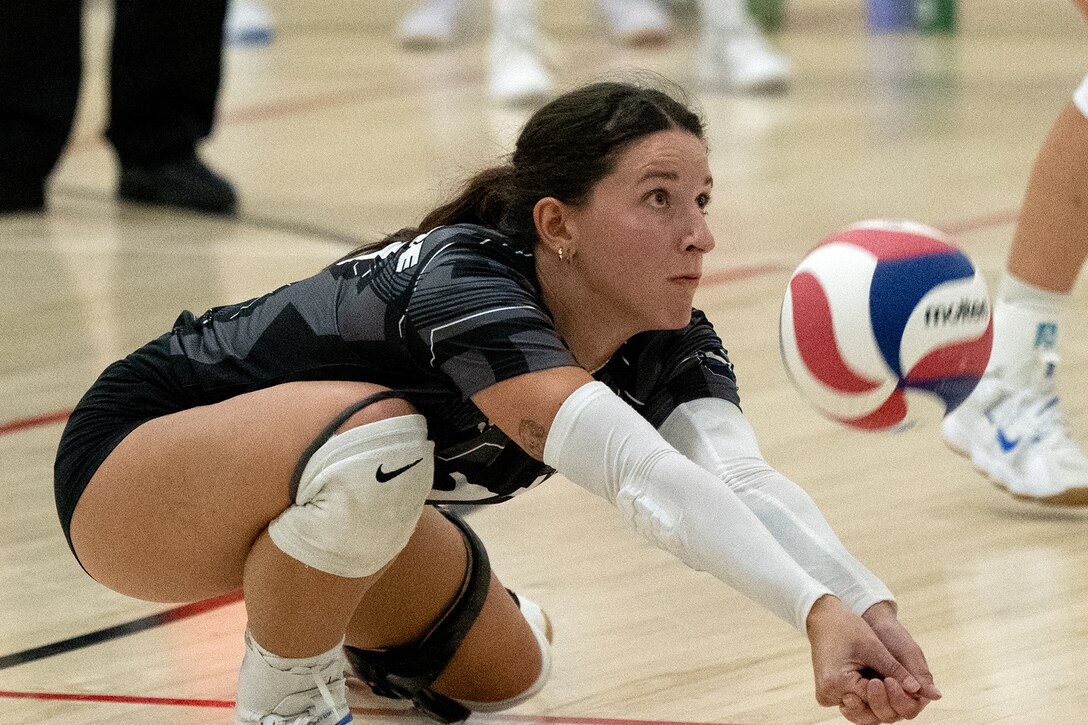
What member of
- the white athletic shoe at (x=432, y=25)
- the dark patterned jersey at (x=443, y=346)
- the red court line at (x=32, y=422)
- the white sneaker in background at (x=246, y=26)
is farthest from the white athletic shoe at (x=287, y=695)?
the white sneaker in background at (x=246, y=26)

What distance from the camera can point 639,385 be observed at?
187 cm

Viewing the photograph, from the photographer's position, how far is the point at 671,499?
5.08 ft

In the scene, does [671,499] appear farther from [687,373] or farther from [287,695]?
[287,695]

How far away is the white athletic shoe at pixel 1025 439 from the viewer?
256cm

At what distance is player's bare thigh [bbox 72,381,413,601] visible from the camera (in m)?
1.73

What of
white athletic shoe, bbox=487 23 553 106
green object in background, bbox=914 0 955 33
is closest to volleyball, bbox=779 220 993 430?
white athletic shoe, bbox=487 23 553 106

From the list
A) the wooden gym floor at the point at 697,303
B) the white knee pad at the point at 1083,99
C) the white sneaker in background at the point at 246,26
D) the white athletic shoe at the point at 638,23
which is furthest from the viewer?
the white sneaker in background at the point at 246,26

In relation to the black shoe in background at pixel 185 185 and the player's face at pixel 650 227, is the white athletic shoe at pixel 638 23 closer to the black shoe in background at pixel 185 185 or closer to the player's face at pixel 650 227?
the black shoe in background at pixel 185 185

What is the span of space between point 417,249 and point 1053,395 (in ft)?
4.23

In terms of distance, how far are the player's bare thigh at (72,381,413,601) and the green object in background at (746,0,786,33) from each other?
5.70m

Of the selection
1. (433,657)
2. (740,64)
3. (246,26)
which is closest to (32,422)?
(433,657)

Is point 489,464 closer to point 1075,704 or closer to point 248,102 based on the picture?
point 1075,704

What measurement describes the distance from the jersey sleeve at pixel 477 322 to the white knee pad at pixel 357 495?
0.08 m

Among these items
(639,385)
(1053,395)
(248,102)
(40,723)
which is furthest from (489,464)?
(248,102)
